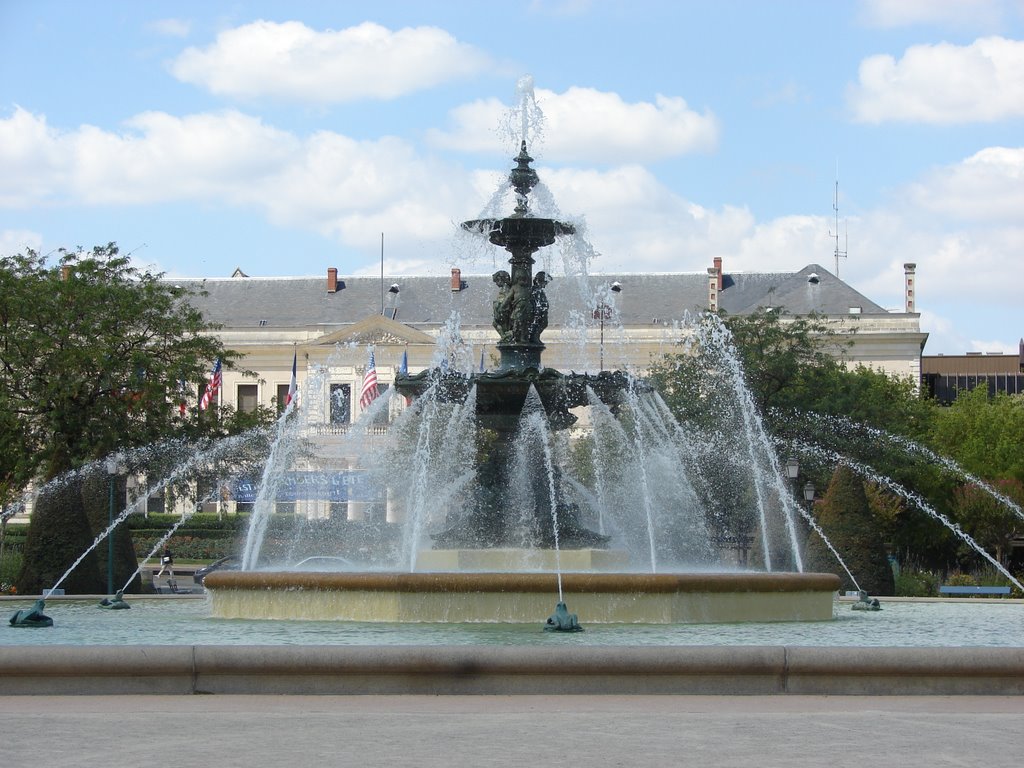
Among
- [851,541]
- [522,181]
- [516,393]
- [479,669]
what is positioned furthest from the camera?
[851,541]

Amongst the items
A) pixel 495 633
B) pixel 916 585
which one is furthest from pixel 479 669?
pixel 916 585

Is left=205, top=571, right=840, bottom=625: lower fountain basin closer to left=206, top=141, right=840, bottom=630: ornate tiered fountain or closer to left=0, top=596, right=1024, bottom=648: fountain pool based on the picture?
left=206, top=141, right=840, bottom=630: ornate tiered fountain

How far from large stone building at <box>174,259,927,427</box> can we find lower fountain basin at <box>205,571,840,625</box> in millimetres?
56696

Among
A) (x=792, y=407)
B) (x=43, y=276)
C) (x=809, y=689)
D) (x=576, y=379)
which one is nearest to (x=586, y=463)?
(x=792, y=407)

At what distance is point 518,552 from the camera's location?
17281mm

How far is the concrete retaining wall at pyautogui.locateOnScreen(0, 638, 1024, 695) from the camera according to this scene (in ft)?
33.6

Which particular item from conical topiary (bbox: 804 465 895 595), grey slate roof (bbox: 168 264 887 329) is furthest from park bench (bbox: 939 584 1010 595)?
grey slate roof (bbox: 168 264 887 329)

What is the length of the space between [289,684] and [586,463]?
116 ft

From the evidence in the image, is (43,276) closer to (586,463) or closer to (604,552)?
(586,463)

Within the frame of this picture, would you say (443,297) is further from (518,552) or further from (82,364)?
(518,552)

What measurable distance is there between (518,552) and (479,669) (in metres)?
7.05

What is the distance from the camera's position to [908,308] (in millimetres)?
80000

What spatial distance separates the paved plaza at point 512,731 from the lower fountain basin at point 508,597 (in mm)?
4222

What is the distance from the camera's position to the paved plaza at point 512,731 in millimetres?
8000
